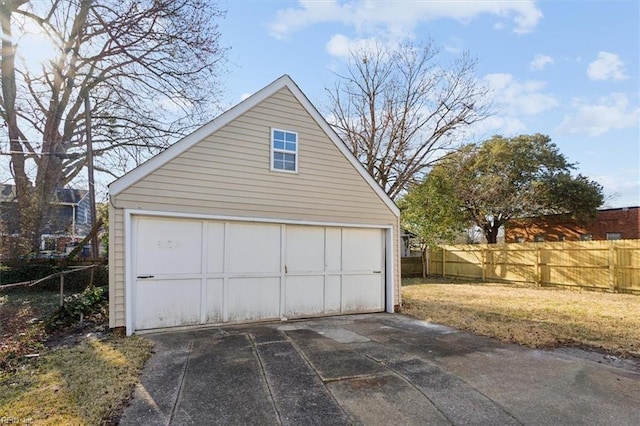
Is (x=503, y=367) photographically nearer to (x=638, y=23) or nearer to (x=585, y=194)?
(x=638, y=23)

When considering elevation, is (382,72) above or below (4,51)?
above

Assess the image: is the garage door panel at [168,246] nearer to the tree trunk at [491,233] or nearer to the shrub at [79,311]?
the shrub at [79,311]

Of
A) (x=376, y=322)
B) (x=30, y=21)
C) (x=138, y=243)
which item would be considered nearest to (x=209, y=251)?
(x=138, y=243)

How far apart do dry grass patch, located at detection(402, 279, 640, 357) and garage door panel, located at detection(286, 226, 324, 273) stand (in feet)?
9.07

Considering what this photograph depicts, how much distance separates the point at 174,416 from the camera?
10.9ft

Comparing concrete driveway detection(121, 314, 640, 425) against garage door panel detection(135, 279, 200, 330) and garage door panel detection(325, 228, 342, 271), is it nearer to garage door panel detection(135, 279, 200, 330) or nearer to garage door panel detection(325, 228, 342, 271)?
garage door panel detection(135, 279, 200, 330)

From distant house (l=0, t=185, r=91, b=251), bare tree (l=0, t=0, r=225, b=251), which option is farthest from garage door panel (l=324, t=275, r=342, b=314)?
distant house (l=0, t=185, r=91, b=251)

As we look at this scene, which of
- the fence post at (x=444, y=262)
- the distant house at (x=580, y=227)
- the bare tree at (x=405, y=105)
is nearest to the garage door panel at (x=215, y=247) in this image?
the bare tree at (x=405, y=105)

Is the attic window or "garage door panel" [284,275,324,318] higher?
the attic window

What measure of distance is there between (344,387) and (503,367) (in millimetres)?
2311

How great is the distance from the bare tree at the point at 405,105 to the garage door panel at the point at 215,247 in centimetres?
1336

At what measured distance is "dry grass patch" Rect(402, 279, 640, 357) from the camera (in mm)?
6246

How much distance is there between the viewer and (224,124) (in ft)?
23.7

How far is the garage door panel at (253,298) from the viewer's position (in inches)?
284
